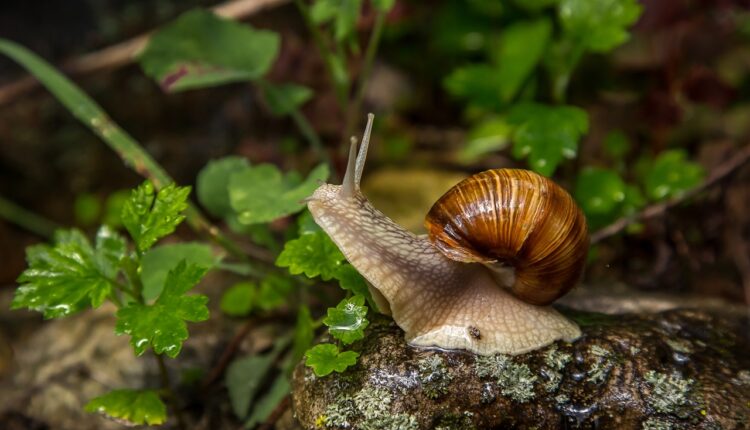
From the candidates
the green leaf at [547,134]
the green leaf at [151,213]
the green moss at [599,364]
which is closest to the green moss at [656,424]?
the green moss at [599,364]

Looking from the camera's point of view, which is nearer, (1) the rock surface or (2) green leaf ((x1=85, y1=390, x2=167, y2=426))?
(1) the rock surface

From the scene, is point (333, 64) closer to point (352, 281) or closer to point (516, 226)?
point (352, 281)

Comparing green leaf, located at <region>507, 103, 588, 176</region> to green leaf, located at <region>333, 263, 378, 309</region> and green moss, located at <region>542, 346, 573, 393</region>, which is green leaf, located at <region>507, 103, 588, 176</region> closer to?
green moss, located at <region>542, 346, 573, 393</region>

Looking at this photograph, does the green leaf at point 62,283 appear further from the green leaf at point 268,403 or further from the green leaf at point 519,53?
the green leaf at point 519,53

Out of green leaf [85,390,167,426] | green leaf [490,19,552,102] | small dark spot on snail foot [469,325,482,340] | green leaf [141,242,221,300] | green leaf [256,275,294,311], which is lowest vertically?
green leaf [85,390,167,426]

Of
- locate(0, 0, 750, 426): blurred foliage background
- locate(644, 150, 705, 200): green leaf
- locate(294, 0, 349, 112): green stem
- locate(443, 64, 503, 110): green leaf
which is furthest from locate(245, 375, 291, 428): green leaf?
locate(644, 150, 705, 200): green leaf

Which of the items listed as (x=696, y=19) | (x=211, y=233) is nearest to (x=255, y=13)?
(x=211, y=233)
